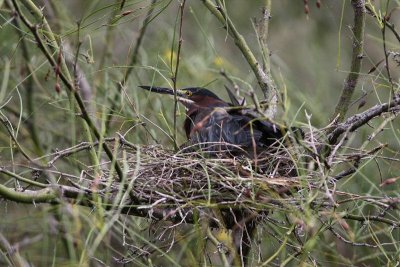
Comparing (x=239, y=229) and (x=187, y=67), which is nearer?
(x=239, y=229)

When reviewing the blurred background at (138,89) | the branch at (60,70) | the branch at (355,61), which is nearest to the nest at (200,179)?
the branch at (60,70)

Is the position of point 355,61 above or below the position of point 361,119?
above

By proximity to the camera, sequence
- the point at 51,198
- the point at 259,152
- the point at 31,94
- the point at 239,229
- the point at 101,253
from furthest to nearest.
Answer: the point at 31,94 → the point at 101,253 → the point at 259,152 → the point at 239,229 → the point at 51,198

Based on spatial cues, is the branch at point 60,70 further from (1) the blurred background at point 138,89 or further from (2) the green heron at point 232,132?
(2) the green heron at point 232,132

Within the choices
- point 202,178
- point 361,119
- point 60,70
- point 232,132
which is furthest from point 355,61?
point 60,70

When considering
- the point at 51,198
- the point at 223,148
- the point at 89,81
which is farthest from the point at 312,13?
the point at 51,198

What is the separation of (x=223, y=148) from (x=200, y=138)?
→ 1.01ft

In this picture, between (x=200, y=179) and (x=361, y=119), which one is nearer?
(x=361, y=119)

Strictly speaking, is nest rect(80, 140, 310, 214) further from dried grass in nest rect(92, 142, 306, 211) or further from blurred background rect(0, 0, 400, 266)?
blurred background rect(0, 0, 400, 266)

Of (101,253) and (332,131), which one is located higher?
(332,131)

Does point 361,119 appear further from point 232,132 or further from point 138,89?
point 138,89

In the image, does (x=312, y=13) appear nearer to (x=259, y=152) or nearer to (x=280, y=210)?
(x=259, y=152)

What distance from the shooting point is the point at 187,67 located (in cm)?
621

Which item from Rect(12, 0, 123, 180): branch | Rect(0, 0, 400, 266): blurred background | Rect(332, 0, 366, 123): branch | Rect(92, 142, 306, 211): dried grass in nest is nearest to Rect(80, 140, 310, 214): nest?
Rect(92, 142, 306, 211): dried grass in nest
